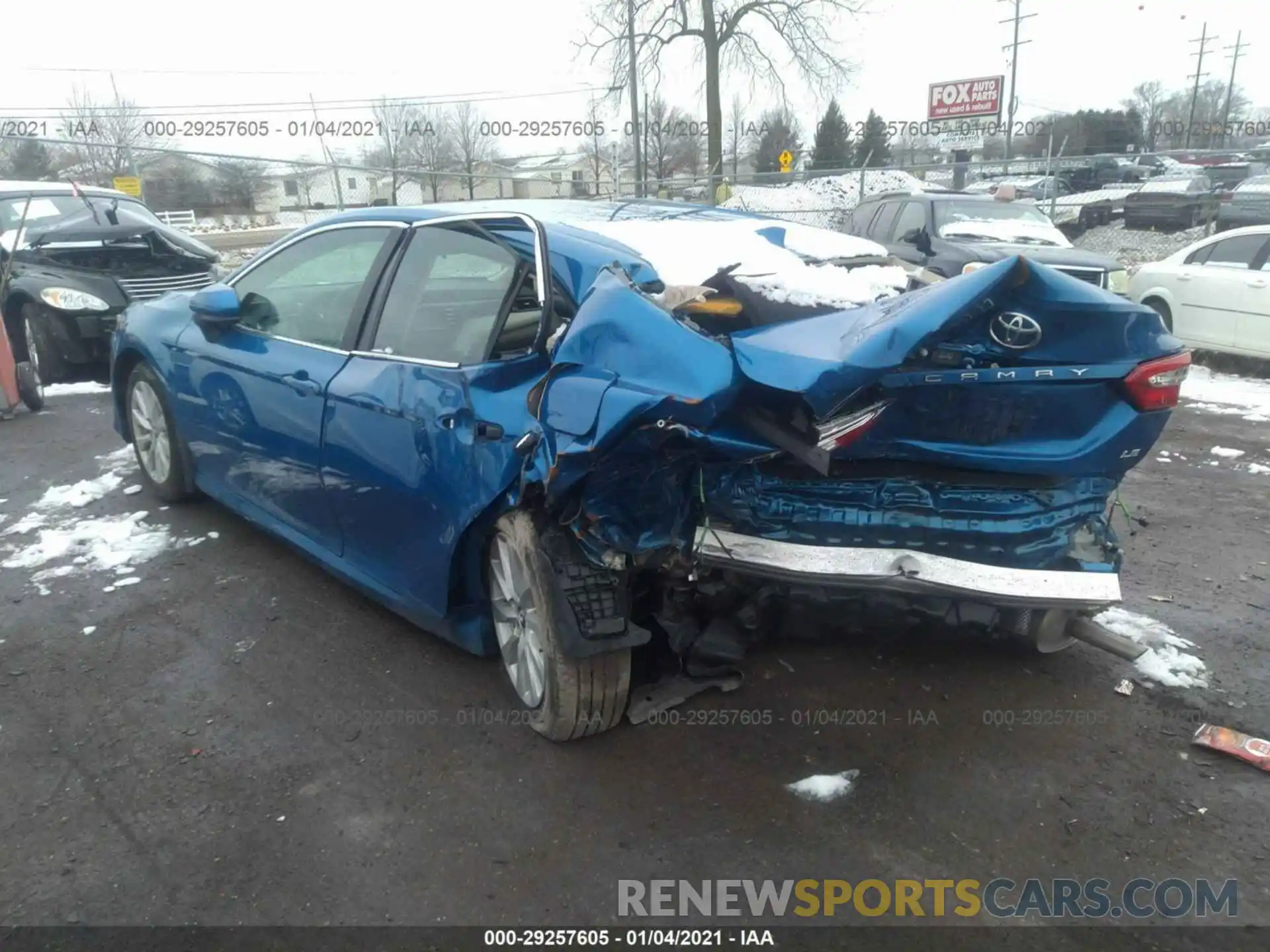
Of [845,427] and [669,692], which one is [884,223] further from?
[845,427]

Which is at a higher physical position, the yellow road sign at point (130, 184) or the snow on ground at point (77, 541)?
the yellow road sign at point (130, 184)

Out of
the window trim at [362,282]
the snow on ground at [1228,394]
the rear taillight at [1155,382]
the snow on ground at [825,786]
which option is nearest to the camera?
the rear taillight at [1155,382]

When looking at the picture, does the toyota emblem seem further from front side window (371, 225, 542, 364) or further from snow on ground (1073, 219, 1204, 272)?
snow on ground (1073, 219, 1204, 272)

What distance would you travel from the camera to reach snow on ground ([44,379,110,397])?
869 centimetres

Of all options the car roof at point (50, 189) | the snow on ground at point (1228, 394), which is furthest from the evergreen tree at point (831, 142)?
the car roof at point (50, 189)

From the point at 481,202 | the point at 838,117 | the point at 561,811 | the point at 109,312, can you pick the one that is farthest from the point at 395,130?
the point at 561,811

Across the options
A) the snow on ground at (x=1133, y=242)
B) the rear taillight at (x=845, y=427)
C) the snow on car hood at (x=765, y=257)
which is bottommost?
the snow on ground at (x=1133, y=242)

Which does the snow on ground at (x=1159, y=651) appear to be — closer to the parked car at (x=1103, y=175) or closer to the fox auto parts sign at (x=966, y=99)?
the parked car at (x=1103, y=175)

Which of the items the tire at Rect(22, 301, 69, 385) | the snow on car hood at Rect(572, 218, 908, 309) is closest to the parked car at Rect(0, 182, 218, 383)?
the tire at Rect(22, 301, 69, 385)

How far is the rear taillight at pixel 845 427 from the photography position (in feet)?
8.41

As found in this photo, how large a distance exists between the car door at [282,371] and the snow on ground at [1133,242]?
Result: 15103 millimetres

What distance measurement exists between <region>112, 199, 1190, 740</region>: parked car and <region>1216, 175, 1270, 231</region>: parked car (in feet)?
51.3

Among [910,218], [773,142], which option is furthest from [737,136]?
[910,218]

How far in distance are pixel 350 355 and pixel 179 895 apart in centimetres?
197
